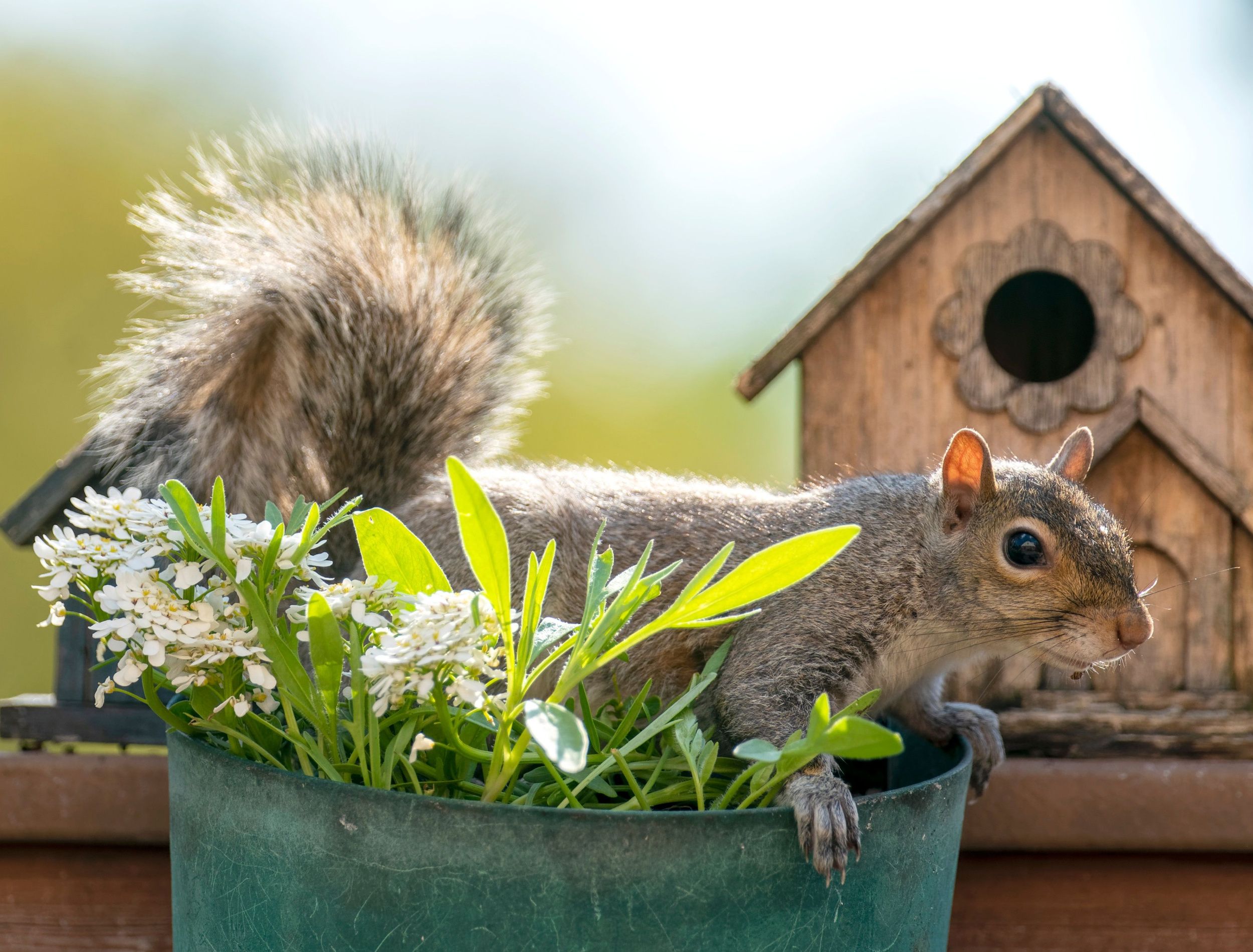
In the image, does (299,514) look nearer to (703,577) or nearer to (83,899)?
(703,577)

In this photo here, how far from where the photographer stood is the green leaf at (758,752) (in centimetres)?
46

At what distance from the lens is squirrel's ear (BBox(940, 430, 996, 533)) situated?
772 mm

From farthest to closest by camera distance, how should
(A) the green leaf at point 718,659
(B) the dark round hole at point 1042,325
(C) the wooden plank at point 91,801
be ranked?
(B) the dark round hole at point 1042,325
(C) the wooden plank at point 91,801
(A) the green leaf at point 718,659

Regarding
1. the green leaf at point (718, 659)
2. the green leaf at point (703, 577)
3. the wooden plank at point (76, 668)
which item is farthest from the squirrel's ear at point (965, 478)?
the wooden plank at point (76, 668)

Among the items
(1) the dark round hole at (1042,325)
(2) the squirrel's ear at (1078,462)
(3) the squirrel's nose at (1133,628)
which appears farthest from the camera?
(1) the dark round hole at (1042,325)

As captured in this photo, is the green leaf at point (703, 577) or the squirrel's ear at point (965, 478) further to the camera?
the squirrel's ear at point (965, 478)

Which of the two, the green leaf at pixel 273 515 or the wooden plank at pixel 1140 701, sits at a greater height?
the green leaf at pixel 273 515

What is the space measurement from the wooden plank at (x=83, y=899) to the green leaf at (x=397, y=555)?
2.17ft

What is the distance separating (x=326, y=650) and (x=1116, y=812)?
82 centimetres

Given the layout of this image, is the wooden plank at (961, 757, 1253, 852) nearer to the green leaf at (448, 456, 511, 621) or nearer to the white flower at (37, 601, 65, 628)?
the green leaf at (448, 456, 511, 621)

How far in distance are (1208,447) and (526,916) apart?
3.20 ft

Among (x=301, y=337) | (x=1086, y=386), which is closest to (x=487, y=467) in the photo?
(x=301, y=337)

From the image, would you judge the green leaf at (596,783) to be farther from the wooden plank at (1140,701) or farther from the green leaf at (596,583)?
the wooden plank at (1140,701)

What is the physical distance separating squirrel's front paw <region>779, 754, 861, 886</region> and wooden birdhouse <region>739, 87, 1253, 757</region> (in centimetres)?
65
